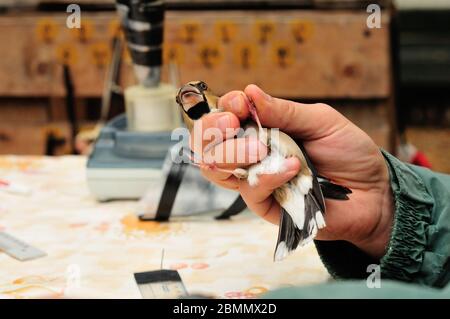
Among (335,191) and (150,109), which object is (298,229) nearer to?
(335,191)

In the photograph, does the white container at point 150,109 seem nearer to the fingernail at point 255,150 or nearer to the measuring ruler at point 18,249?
the measuring ruler at point 18,249

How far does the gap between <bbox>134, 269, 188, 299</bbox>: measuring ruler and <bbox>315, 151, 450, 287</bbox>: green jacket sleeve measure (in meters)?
0.19

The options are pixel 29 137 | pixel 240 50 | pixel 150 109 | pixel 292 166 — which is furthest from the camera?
pixel 29 137

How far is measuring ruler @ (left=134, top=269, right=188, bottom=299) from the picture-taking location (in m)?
0.93

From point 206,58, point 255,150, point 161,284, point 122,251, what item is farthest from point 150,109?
point 206,58

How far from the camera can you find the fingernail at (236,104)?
0.85 meters

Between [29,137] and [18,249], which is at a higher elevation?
[18,249]

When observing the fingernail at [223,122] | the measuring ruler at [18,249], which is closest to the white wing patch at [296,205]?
the fingernail at [223,122]

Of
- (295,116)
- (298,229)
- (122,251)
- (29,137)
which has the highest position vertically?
(295,116)

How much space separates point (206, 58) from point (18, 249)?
5.20ft

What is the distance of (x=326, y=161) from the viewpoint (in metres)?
0.96

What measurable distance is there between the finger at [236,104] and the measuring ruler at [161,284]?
24 cm

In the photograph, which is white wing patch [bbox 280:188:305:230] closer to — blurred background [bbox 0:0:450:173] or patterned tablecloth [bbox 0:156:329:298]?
patterned tablecloth [bbox 0:156:329:298]

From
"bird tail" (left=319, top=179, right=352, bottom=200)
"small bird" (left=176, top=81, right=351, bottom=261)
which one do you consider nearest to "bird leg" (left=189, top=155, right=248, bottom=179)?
"small bird" (left=176, top=81, right=351, bottom=261)
